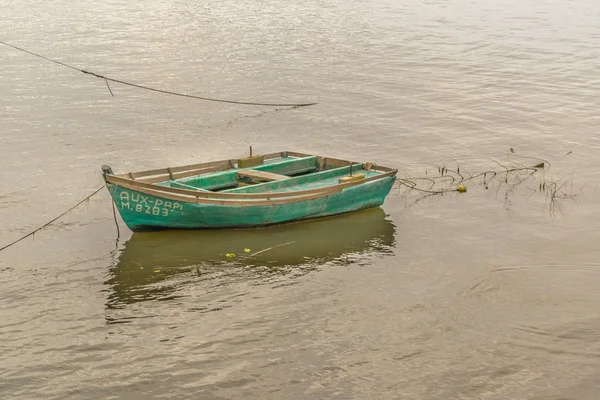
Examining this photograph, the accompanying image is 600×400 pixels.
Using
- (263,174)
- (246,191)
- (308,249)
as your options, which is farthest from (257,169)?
(308,249)

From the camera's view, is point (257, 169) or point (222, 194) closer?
point (222, 194)

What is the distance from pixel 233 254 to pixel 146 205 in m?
1.48

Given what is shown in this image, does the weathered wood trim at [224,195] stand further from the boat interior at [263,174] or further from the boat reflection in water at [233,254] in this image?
the boat reflection in water at [233,254]

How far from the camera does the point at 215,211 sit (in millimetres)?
12805

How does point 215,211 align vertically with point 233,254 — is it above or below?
above

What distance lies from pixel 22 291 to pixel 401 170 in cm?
872

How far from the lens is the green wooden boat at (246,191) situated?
12.5 meters

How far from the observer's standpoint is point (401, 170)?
57.4 ft

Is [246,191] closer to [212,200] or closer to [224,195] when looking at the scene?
[224,195]

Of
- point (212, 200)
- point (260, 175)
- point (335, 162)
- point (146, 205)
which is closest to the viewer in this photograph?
point (146, 205)

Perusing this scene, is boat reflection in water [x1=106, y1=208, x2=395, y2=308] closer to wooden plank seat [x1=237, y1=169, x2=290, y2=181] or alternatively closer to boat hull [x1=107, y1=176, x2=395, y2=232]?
boat hull [x1=107, y1=176, x2=395, y2=232]

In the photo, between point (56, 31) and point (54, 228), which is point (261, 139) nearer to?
point (54, 228)

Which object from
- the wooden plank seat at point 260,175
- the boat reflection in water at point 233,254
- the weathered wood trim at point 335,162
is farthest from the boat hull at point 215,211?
the weathered wood trim at point 335,162

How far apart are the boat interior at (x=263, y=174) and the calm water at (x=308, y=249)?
2.46ft
